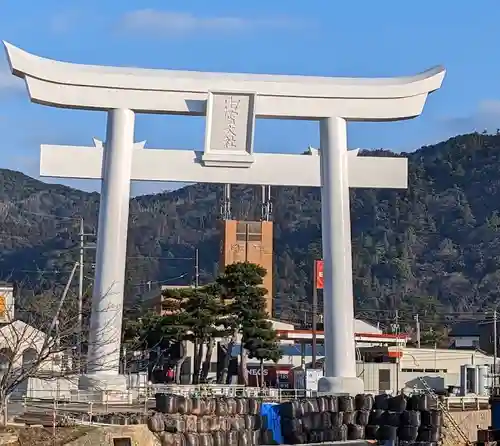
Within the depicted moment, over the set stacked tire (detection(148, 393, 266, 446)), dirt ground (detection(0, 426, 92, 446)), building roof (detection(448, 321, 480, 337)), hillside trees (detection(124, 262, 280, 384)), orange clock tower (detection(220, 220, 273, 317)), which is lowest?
dirt ground (detection(0, 426, 92, 446))

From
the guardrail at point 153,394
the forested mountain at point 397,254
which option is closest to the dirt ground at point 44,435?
the guardrail at point 153,394

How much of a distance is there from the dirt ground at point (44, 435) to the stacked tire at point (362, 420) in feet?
25.7

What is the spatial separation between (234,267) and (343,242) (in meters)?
12.6

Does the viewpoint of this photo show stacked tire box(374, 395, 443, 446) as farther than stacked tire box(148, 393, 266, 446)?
Yes

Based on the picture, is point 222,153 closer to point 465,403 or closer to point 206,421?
point 206,421

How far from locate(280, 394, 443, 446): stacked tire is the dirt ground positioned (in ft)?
25.7

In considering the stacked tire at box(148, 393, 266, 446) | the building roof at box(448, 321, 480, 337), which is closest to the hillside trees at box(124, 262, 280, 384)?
the stacked tire at box(148, 393, 266, 446)

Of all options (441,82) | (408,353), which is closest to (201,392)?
(441,82)

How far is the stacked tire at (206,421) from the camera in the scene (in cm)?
2214

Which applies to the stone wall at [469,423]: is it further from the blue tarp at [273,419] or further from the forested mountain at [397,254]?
the forested mountain at [397,254]

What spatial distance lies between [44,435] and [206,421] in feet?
21.3

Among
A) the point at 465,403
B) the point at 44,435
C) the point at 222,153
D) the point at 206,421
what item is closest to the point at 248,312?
the point at 465,403

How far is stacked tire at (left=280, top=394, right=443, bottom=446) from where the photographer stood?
82.3 feet

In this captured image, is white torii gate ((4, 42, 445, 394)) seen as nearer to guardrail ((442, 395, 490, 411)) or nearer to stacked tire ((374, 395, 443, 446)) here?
stacked tire ((374, 395, 443, 446))
